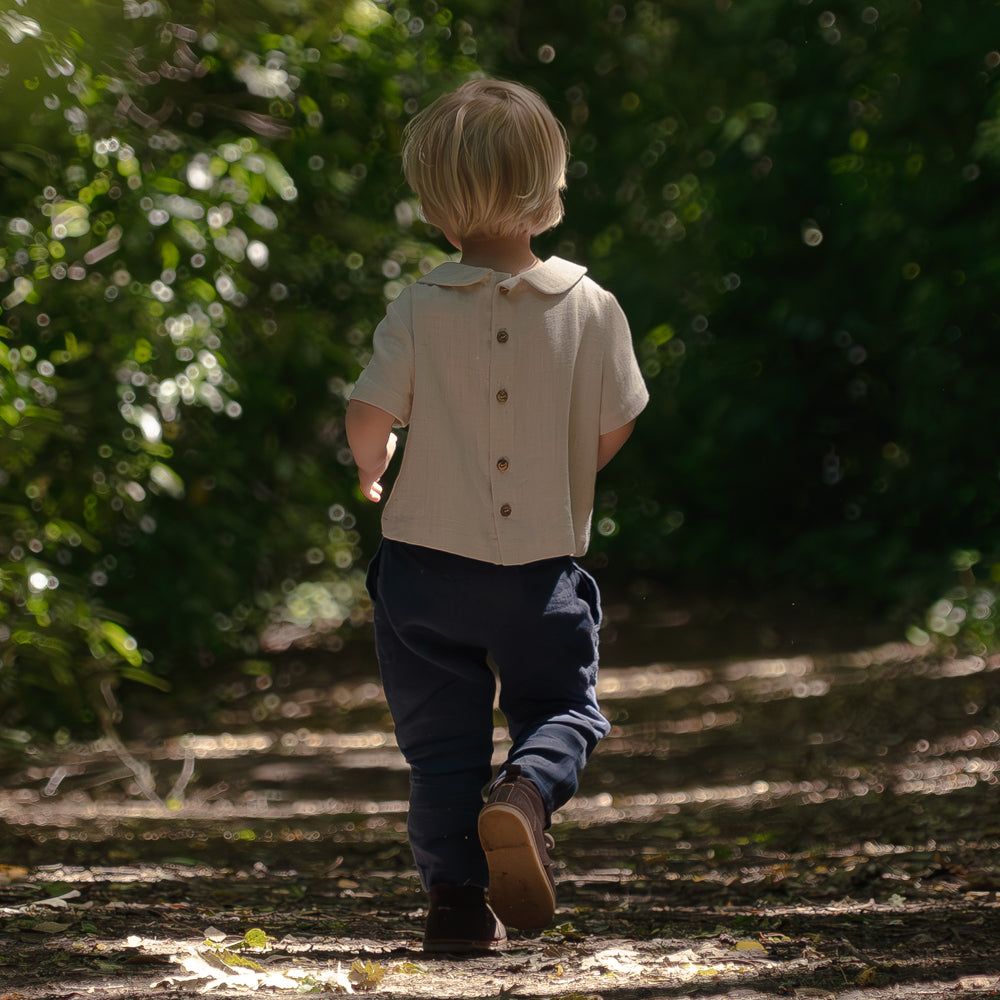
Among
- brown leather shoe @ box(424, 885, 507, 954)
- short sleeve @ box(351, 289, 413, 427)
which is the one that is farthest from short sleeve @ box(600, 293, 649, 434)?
brown leather shoe @ box(424, 885, 507, 954)

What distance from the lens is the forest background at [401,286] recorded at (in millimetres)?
3686

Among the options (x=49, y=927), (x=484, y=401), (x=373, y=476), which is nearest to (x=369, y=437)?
(x=373, y=476)

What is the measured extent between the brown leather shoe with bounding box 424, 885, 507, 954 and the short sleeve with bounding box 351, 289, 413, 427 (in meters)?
0.88

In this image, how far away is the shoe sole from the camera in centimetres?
222

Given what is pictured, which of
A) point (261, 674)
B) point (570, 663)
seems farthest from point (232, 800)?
point (570, 663)

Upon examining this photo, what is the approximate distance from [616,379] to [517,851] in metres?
→ 0.85

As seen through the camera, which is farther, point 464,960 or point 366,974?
point 464,960

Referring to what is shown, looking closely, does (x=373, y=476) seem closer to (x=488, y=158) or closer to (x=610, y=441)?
(x=610, y=441)

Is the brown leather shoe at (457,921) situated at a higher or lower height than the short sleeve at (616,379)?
lower

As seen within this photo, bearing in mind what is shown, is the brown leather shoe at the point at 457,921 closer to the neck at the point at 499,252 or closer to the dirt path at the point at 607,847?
the dirt path at the point at 607,847

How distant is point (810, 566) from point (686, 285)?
4.53ft

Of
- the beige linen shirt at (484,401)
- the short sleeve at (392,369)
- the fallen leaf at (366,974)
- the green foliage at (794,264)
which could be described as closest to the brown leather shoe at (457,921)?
the fallen leaf at (366,974)

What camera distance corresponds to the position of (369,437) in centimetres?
238

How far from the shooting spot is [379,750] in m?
4.43
